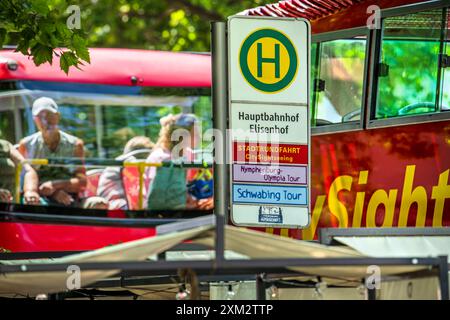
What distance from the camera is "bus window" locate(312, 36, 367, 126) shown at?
12125 millimetres

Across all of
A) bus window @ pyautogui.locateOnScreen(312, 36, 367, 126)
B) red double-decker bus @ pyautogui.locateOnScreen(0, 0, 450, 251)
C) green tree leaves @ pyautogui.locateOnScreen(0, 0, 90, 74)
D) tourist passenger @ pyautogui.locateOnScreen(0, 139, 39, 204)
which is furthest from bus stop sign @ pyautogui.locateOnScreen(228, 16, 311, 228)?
tourist passenger @ pyautogui.locateOnScreen(0, 139, 39, 204)

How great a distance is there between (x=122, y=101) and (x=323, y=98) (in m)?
5.14

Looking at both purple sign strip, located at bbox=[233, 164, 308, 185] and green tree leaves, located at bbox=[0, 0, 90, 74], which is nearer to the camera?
purple sign strip, located at bbox=[233, 164, 308, 185]

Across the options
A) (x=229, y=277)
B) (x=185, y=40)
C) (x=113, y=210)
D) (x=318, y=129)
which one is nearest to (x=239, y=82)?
(x=229, y=277)

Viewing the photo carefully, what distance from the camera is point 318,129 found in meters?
Answer: 12.4

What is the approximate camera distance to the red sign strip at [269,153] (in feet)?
32.6

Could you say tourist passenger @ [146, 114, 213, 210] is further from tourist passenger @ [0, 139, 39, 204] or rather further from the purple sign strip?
the purple sign strip

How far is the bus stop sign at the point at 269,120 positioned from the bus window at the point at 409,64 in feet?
5.62

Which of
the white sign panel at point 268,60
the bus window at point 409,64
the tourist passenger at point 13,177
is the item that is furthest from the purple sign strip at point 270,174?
the tourist passenger at point 13,177

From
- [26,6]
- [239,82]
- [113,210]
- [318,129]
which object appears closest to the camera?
[239,82]

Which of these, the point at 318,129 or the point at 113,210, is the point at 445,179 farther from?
the point at 113,210

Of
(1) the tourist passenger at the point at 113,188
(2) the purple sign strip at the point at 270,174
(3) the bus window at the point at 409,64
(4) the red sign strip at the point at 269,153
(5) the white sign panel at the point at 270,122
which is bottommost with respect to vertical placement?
(1) the tourist passenger at the point at 113,188

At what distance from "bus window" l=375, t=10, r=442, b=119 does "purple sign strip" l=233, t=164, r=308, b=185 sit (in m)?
1.82

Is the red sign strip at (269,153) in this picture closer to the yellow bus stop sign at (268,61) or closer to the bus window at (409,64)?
the yellow bus stop sign at (268,61)
